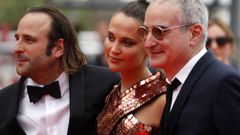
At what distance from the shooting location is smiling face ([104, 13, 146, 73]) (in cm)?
431

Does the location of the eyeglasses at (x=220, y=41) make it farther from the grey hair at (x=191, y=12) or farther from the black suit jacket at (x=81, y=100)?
the grey hair at (x=191, y=12)

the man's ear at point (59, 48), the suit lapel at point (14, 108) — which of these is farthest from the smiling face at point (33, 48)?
the suit lapel at point (14, 108)

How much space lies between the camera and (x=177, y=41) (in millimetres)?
3850

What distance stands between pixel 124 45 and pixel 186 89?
71 cm

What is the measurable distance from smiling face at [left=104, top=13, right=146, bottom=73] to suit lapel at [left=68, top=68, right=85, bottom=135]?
1.47 feet

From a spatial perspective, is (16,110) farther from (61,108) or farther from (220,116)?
(220,116)

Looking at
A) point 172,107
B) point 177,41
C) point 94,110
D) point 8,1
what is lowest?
point 8,1

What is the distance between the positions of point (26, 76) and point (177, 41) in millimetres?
1391

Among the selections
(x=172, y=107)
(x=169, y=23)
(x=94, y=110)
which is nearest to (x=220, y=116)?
(x=172, y=107)

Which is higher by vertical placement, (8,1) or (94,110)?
(94,110)

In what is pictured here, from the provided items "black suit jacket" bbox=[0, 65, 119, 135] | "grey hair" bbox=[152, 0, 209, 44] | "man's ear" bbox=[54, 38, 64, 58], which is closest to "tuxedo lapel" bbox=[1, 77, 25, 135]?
"black suit jacket" bbox=[0, 65, 119, 135]

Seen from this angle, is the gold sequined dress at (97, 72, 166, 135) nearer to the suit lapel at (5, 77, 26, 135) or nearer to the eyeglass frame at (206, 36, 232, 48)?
the suit lapel at (5, 77, 26, 135)

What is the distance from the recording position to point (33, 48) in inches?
185

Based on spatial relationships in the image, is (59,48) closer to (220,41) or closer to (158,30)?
(158,30)
